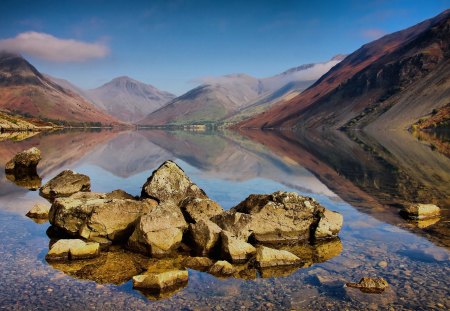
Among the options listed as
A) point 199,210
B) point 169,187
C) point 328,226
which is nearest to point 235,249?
point 199,210

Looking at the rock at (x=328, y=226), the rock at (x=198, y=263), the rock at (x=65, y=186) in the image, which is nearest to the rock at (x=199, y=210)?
the rock at (x=198, y=263)

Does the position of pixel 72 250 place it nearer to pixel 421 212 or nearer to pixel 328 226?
pixel 328 226

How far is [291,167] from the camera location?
57.0 meters

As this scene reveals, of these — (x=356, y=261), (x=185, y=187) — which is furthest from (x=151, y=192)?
(x=356, y=261)

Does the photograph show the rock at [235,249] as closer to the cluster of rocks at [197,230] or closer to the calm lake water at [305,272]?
the cluster of rocks at [197,230]

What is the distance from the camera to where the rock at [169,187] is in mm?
27703

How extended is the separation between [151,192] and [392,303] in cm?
1713

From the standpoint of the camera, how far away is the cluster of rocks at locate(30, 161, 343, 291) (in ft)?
62.1

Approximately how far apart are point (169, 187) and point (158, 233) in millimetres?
7825

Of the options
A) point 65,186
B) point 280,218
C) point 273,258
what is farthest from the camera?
point 65,186

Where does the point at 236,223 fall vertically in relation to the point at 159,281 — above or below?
above

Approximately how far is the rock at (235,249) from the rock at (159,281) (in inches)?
124

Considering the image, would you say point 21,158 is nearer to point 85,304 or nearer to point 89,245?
point 89,245

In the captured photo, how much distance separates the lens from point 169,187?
91.9ft
